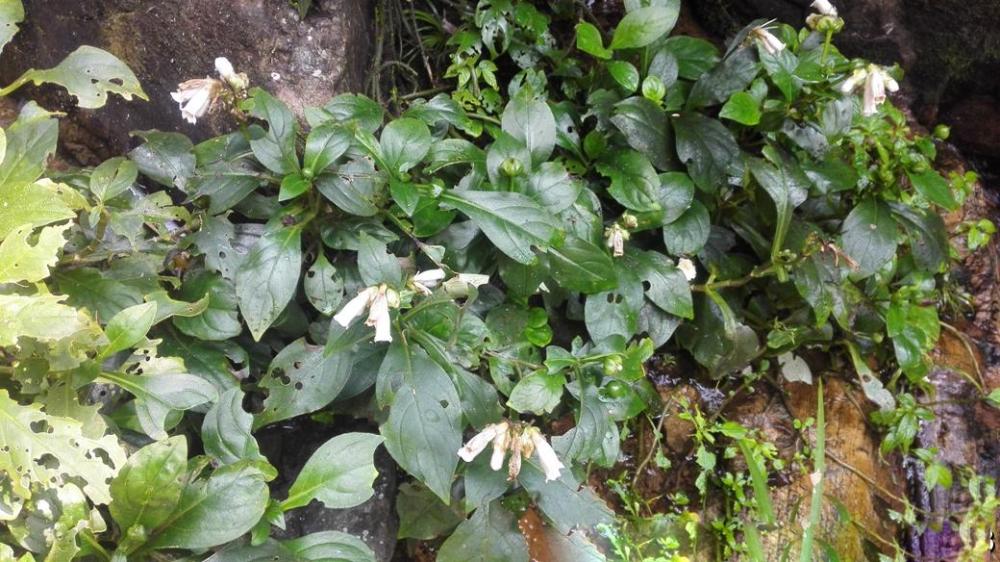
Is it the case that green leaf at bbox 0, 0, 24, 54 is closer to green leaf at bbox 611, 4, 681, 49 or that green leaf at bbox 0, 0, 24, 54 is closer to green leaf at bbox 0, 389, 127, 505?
green leaf at bbox 0, 389, 127, 505

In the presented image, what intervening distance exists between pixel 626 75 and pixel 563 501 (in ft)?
3.96

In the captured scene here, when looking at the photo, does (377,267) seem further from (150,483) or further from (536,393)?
(150,483)

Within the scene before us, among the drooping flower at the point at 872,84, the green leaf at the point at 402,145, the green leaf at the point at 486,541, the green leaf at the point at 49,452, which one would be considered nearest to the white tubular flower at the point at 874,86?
the drooping flower at the point at 872,84

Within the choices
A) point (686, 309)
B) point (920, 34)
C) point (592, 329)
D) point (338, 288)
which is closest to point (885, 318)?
point (686, 309)

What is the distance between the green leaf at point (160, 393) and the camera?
1541mm

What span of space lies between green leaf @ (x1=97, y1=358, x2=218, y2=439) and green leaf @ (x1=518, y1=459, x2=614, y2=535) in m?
0.75

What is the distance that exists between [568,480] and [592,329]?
419 mm

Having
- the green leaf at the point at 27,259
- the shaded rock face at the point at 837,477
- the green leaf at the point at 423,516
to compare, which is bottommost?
the shaded rock face at the point at 837,477

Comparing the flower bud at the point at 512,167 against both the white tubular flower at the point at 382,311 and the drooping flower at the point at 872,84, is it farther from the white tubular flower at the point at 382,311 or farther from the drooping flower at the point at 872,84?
the drooping flower at the point at 872,84

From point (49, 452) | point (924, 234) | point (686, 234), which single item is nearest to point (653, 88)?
point (686, 234)

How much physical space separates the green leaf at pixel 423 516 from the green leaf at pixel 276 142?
2.92 ft

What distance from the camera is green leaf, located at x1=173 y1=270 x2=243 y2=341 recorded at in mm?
1735

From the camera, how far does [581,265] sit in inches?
75.2

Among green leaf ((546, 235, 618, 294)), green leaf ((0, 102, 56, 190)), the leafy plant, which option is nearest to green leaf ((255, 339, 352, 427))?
the leafy plant
